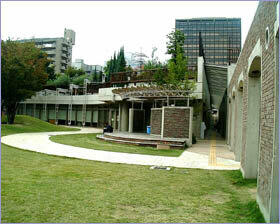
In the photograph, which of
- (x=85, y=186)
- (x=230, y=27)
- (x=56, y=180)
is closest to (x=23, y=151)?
(x=56, y=180)

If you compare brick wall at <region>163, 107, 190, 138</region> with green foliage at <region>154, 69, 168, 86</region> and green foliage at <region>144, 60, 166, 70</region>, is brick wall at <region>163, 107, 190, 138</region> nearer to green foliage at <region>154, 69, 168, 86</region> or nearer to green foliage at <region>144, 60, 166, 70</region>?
green foliage at <region>154, 69, 168, 86</region>

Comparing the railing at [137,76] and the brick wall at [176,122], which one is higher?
the railing at [137,76]

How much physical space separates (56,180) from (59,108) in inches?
1321

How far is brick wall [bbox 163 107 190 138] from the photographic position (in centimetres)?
1655

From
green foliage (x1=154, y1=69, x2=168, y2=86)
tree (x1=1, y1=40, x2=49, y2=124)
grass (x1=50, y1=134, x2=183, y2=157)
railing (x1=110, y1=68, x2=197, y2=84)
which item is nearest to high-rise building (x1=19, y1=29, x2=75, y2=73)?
railing (x1=110, y1=68, x2=197, y2=84)

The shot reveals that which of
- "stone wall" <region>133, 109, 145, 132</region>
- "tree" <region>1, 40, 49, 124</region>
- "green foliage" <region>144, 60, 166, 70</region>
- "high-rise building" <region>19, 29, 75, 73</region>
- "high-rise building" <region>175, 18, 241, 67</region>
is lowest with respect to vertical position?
"stone wall" <region>133, 109, 145, 132</region>

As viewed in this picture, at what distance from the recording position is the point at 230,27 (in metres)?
106

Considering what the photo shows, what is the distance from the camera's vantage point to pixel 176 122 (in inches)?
656

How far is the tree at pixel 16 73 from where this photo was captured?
21734mm

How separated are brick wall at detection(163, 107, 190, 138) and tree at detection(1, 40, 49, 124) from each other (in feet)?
43.0

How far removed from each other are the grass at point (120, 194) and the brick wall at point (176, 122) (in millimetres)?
7718

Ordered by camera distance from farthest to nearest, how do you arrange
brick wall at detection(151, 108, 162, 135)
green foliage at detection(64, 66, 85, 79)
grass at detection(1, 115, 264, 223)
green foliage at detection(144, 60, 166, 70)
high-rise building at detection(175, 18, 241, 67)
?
high-rise building at detection(175, 18, 241, 67) → green foliage at detection(64, 66, 85, 79) → green foliage at detection(144, 60, 166, 70) → brick wall at detection(151, 108, 162, 135) → grass at detection(1, 115, 264, 223)

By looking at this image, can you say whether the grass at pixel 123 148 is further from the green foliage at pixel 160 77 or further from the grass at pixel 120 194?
the green foliage at pixel 160 77

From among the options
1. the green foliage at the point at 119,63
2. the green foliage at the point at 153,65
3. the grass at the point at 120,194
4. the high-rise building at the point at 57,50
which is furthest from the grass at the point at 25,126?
the high-rise building at the point at 57,50
